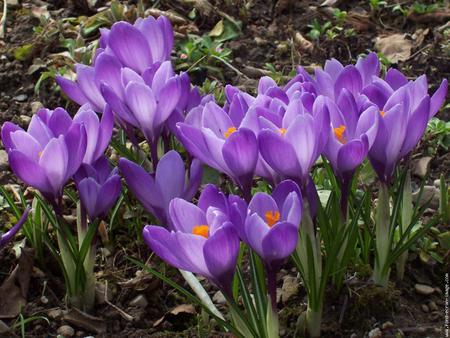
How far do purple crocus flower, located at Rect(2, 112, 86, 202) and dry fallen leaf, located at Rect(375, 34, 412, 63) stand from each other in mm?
1804

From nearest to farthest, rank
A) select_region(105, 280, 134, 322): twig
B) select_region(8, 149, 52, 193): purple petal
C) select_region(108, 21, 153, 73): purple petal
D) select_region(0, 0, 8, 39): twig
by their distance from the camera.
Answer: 1. select_region(8, 149, 52, 193): purple petal
2. select_region(105, 280, 134, 322): twig
3. select_region(108, 21, 153, 73): purple petal
4. select_region(0, 0, 8, 39): twig

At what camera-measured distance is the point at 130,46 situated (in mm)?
2168

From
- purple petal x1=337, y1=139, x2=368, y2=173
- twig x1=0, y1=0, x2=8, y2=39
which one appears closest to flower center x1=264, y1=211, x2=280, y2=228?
purple petal x1=337, y1=139, x2=368, y2=173

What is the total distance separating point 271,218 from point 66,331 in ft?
2.40

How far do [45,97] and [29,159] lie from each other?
1.40 metres

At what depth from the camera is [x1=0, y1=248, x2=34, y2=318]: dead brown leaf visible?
206cm

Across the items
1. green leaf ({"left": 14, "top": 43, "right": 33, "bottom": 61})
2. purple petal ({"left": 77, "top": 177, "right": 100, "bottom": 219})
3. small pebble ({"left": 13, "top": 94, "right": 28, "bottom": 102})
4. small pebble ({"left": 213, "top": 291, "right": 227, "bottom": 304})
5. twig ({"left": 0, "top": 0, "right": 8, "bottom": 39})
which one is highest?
purple petal ({"left": 77, "top": 177, "right": 100, "bottom": 219})

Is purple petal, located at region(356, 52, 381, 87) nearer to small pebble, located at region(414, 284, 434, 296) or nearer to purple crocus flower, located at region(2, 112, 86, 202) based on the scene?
small pebble, located at region(414, 284, 434, 296)

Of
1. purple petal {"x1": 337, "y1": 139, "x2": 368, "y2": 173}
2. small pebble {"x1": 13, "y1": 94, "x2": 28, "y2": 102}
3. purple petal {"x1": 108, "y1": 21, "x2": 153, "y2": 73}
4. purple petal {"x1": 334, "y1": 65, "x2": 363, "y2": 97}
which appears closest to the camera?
purple petal {"x1": 337, "y1": 139, "x2": 368, "y2": 173}

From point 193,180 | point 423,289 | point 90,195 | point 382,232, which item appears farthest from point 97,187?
point 423,289

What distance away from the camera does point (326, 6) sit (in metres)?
3.67

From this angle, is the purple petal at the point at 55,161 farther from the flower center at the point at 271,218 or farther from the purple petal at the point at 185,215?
the flower center at the point at 271,218

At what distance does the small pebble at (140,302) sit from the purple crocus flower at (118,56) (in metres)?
0.53

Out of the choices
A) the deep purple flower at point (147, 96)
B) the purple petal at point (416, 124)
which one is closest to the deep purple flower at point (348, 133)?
the purple petal at point (416, 124)
